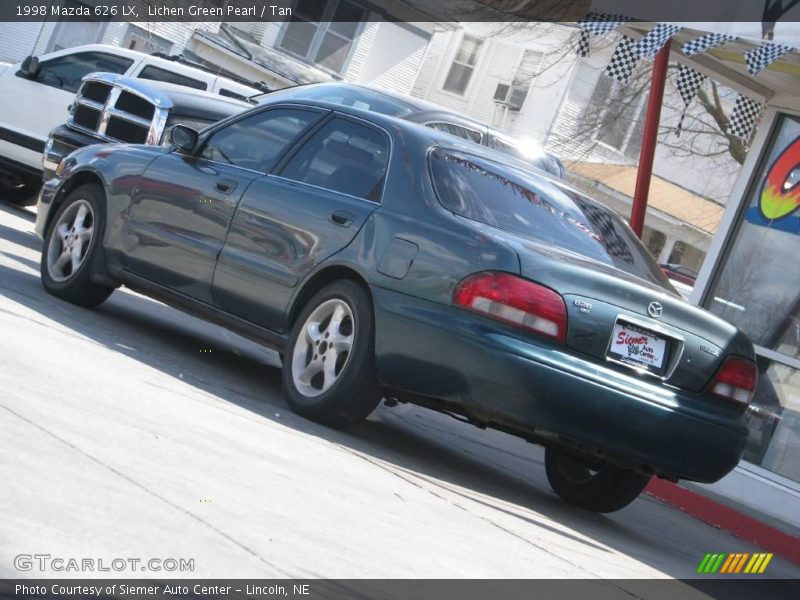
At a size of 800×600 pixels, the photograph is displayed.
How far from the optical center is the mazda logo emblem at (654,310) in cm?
676

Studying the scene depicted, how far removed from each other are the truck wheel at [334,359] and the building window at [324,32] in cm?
2932

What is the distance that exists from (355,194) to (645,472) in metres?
2.01

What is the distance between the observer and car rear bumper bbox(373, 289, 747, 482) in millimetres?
6512

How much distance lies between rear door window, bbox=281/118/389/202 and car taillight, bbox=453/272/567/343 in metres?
1.02

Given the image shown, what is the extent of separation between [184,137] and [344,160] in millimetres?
1231

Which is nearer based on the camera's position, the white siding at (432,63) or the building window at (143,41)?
the building window at (143,41)

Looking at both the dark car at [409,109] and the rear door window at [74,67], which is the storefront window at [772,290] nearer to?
the dark car at [409,109]

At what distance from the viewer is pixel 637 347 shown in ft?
22.1

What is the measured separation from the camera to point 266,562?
4270 mm

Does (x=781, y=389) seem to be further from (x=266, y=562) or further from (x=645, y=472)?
(x=266, y=562)

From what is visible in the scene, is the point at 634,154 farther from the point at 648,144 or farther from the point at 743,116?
the point at 648,144

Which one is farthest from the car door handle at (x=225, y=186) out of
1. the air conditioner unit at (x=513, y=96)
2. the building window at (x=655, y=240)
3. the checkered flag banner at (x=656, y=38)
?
the air conditioner unit at (x=513, y=96)

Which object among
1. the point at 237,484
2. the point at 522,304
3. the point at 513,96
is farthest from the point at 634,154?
the point at 237,484

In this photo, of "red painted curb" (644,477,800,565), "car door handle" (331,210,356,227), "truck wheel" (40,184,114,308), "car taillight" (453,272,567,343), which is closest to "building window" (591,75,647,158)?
"red painted curb" (644,477,800,565)
